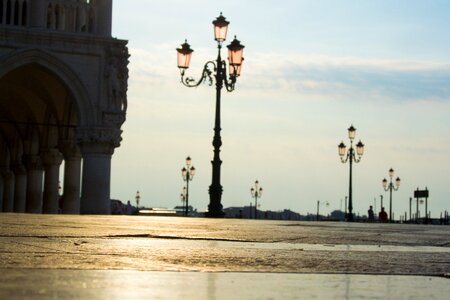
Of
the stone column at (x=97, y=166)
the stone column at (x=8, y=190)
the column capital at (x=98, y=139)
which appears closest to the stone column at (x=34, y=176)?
the stone column at (x=8, y=190)

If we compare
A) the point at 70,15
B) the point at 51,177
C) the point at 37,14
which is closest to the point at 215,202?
the point at 37,14

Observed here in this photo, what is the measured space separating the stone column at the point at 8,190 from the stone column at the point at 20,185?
106cm

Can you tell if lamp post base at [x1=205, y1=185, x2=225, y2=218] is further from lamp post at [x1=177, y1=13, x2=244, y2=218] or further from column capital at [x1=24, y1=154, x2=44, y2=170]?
column capital at [x1=24, y1=154, x2=44, y2=170]

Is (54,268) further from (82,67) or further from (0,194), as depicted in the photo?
(0,194)

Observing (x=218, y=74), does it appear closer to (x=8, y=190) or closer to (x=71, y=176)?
(x=71, y=176)

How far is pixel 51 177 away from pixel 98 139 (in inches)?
438

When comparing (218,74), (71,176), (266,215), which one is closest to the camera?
(218,74)

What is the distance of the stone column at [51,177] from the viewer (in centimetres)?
5072

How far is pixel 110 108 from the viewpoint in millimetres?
41344

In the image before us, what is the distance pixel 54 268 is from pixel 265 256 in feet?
5.86

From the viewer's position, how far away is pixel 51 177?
168 feet

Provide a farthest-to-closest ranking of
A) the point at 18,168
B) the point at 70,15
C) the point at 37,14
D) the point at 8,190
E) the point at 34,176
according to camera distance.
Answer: the point at 8,190 → the point at 18,168 → the point at 34,176 → the point at 70,15 → the point at 37,14

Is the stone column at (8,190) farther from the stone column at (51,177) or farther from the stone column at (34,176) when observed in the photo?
the stone column at (51,177)

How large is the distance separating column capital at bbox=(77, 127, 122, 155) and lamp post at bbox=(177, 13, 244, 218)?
39.3 feet
